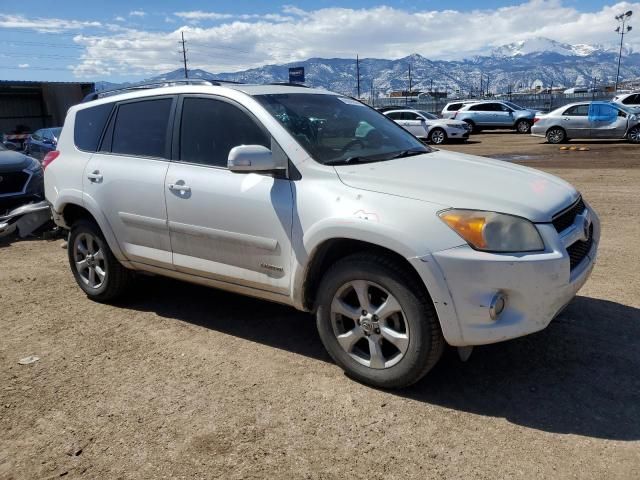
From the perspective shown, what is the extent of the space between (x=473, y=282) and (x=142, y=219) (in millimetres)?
2582

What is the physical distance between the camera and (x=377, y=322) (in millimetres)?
3348

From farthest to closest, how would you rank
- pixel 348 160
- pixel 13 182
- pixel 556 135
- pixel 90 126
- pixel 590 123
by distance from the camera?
pixel 556 135, pixel 590 123, pixel 13 182, pixel 90 126, pixel 348 160

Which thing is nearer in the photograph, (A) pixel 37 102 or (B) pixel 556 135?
(B) pixel 556 135

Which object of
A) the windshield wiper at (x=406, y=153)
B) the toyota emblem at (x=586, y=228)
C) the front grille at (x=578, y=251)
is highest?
the windshield wiper at (x=406, y=153)

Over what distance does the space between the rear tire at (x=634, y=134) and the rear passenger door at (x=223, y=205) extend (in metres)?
19.5

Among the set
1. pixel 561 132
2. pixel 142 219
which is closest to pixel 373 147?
pixel 142 219

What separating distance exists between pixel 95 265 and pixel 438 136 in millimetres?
21052

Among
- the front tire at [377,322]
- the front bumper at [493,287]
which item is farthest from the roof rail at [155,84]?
the front bumper at [493,287]

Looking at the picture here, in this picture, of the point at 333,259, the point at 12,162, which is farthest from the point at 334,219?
the point at 12,162

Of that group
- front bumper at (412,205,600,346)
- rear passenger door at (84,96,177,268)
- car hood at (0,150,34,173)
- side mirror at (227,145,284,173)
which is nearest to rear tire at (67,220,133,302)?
rear passenger door at (84,96,177,268)

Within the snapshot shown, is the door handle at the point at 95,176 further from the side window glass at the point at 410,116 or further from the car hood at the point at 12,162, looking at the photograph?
the side window glass at the point at 410,116

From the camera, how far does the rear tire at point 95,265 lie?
4.89 metres

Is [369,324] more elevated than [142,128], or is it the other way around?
[142,128]

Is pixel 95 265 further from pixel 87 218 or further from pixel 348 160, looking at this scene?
pixel 348 160
